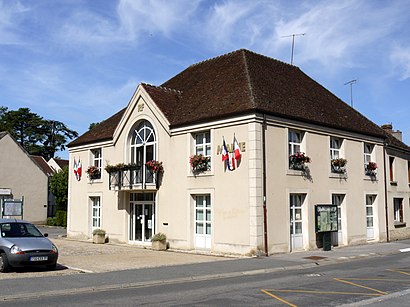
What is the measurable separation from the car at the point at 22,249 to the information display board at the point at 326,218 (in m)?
11.3

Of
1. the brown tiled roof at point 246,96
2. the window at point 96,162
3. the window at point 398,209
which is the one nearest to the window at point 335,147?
the brown tiled roof at point 246,96

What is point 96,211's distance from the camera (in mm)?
27594

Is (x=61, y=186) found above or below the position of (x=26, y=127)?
below

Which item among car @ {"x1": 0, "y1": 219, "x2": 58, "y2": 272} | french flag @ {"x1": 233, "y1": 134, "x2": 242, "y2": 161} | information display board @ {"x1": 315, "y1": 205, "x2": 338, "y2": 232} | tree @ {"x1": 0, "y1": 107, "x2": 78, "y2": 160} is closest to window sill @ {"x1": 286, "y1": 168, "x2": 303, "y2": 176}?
information display board @ {"x1": 315, "y1": 205, "x2": 338, "y2": 232}

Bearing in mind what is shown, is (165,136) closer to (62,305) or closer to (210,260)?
(210,260)

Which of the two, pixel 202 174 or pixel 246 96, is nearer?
pixel 246 96

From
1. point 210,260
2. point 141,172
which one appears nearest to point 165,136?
point 141,172

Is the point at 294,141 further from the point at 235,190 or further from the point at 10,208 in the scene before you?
the point at 10,208

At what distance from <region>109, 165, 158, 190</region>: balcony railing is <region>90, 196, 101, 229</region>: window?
2.71 metres

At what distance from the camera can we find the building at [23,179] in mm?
44531

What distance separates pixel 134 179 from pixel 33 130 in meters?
61.5

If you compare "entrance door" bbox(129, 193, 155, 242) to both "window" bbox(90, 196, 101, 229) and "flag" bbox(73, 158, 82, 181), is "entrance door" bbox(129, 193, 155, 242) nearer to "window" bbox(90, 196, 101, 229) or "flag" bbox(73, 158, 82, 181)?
"window" bbox(90, 196, 101, 229)

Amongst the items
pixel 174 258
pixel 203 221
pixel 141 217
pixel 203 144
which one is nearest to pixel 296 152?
pixel 203 144

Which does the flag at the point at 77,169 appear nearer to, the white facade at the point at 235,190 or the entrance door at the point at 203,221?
the white facade at the point at 235,190
